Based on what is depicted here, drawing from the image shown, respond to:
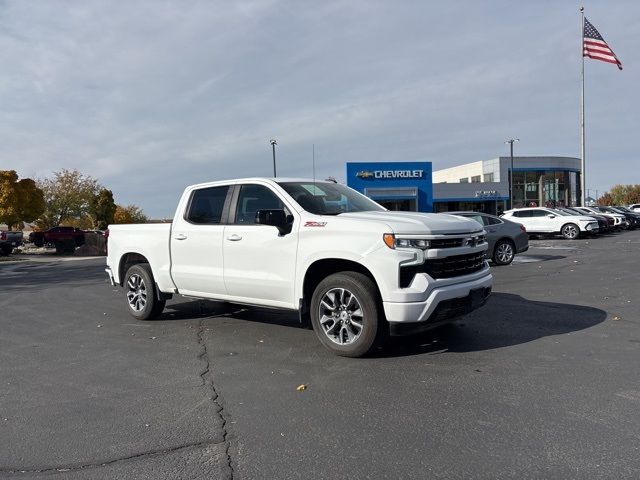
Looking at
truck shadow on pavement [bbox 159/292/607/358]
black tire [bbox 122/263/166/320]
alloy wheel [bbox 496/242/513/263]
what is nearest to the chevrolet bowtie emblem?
alloy wheel [bbox 496/242/513/263]

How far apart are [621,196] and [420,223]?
9513 cm

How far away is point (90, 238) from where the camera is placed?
32.4 m

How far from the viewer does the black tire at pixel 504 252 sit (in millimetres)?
14719

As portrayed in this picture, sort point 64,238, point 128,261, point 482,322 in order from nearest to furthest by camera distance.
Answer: point 482,322
point 128,261
point 64,238

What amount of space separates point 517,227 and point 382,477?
13.1m

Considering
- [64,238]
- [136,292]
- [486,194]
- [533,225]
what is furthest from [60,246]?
[486,194]

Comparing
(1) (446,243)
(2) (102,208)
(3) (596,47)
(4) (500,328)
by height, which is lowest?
(4) (500,328)

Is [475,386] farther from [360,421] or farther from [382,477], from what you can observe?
[382,477]

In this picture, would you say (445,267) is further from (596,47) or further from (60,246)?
(60,246)

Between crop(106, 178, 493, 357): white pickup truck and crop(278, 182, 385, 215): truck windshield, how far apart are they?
1 cm

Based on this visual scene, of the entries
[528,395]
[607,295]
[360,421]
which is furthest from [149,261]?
[607,295]

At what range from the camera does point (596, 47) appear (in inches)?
1198

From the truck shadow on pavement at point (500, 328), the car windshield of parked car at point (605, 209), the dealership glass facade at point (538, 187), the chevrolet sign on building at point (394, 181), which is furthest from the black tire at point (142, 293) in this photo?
the dealership glass facade at point (538, 187)

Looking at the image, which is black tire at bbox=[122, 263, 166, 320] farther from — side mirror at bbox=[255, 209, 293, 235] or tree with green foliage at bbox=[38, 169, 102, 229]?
tree with green foliage at bbox=[38, 169, 102, 229]
